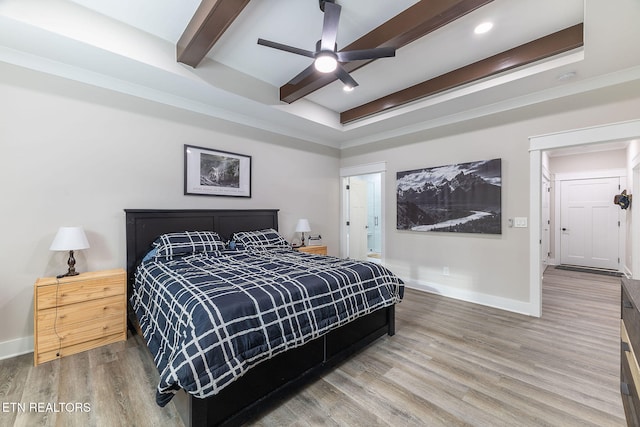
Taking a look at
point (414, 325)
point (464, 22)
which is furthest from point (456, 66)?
point (414, 325)

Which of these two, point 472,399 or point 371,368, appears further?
point 371,368

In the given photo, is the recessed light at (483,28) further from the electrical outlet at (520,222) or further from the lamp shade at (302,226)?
the lamp shade at (302,226)

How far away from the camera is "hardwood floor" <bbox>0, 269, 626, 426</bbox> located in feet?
5.35

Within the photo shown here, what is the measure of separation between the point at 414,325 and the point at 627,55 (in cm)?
314

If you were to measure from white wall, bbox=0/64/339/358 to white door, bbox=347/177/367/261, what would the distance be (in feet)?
8.71

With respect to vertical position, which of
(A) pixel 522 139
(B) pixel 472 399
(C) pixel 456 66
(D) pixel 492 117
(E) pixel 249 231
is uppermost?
(C) pixel 456 66

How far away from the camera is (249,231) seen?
3852 millimetres

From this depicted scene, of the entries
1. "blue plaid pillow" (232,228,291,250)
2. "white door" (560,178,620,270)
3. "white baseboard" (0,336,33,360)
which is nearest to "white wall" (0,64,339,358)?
"white baseboard" (0,336,33,360)

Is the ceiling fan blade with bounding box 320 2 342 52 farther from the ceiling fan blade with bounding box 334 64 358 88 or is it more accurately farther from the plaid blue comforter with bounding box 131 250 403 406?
the plaid blue comforter with bounding box 131 250 403 406

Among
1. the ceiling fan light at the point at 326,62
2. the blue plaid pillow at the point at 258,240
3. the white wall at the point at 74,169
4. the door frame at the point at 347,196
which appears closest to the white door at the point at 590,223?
the door frame at the point at 347,196

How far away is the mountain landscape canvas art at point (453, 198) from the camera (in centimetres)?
348

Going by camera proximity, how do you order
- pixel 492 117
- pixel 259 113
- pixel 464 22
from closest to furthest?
1. pixel 464 22
2. pixel 492 117
3. pixel 259 113

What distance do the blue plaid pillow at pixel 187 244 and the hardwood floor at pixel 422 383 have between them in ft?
2.91

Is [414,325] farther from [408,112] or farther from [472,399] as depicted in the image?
[408,112]
